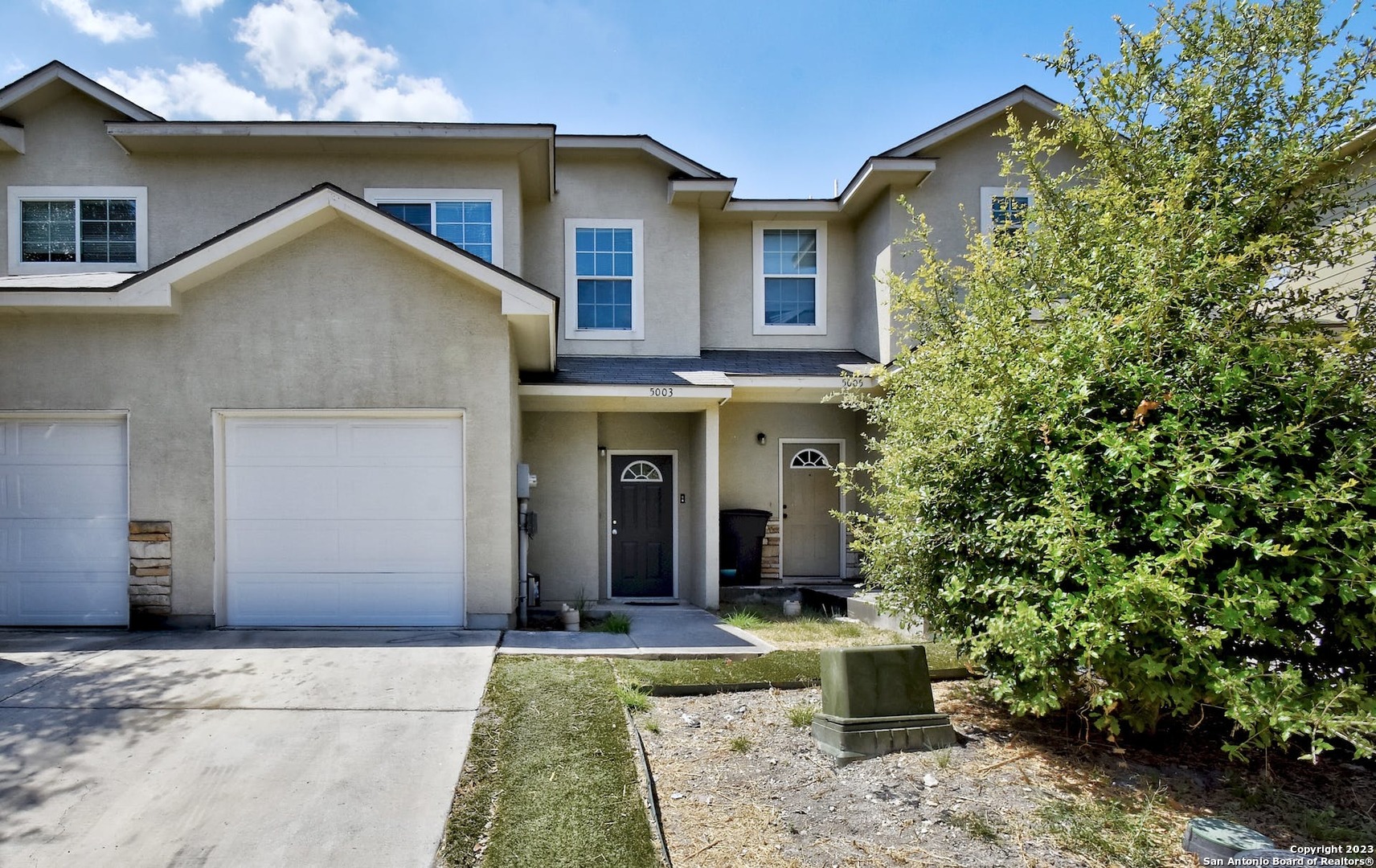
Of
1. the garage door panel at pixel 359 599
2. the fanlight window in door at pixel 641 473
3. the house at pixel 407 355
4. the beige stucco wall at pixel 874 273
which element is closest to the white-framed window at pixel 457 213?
the house at pixel 407 355

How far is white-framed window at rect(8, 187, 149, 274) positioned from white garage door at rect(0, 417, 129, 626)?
3.25 meters

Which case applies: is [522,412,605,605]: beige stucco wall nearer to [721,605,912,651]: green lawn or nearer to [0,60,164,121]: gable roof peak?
[721,605,912,651]: green lawn

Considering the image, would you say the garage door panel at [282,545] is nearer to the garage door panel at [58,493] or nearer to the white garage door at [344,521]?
the white garage door at [344,521]

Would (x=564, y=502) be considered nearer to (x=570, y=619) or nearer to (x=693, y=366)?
(x=570, y=619)

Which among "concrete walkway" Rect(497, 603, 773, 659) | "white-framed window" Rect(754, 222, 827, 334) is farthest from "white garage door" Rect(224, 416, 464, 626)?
"white-framed window" Rect(754, 222, 827, 334)

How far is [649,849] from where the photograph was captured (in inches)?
128

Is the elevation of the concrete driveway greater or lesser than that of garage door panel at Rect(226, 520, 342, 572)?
lesser

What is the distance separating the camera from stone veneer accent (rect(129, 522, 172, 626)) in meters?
7.07

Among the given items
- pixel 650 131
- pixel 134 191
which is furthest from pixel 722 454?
pixel 134 191

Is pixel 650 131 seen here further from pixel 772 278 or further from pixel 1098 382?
pixel 1098 382

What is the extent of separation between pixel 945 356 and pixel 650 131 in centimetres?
724

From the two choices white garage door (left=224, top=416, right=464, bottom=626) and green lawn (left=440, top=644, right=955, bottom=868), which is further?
white garage door (left=224, top=416, right=464, bottom=626)

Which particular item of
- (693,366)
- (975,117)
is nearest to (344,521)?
(693,366)

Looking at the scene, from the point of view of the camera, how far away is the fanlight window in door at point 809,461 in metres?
11.2
